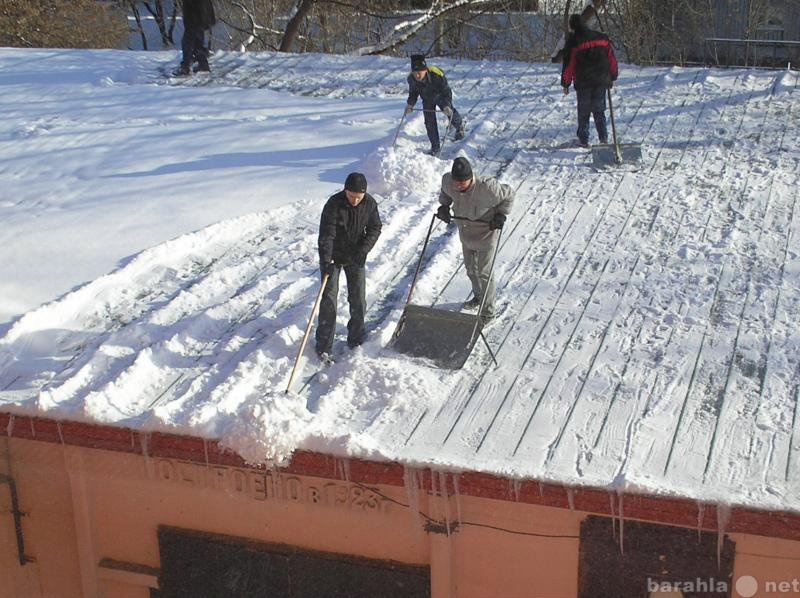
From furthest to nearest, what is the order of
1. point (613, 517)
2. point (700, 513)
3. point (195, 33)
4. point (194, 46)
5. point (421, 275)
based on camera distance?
1. point (194, 46)
2. point (195, 33)
3. point (421, 275)
4. point (613, 517)
5. point (700, 513)

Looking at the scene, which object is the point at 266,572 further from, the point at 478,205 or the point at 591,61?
the point at 591,61

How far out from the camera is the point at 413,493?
6.70 metres

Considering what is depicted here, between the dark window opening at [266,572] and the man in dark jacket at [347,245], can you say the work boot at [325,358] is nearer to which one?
the man in dark jacket at [347,245]

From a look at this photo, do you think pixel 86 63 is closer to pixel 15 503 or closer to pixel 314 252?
pixel 314 252

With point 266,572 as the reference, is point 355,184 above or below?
above

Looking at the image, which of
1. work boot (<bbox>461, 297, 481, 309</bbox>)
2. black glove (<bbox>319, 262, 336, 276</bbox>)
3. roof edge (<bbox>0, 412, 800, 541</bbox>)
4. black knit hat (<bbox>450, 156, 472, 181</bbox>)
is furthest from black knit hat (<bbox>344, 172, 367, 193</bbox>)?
roof edge (<bbox>0, 412, 800, 541</bbox>)

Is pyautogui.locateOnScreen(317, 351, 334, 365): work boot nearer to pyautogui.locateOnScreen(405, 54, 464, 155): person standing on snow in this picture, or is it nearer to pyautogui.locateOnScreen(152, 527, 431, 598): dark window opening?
pyautogui.locateOnScreen(152, 527, 431, 598): dark window opening

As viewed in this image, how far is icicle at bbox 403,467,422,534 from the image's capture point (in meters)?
6.33

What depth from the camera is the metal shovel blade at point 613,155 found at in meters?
10.7

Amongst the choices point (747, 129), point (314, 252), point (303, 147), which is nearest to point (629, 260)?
point (314, 252)

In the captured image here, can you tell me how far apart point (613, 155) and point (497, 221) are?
356cm

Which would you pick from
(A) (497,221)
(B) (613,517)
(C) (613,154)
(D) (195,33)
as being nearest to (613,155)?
(C) (613,154)

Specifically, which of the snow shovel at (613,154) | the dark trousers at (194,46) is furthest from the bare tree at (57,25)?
the snow shovel at (613,154)

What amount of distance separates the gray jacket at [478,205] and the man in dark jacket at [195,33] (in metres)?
7.53
